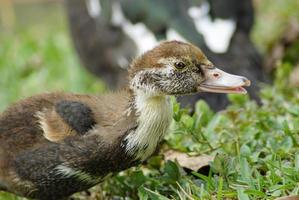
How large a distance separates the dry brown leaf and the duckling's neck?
271 millimetres

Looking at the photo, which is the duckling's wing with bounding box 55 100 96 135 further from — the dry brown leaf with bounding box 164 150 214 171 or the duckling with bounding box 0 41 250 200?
the dry brown leaf with bounding box 164 150 214 171

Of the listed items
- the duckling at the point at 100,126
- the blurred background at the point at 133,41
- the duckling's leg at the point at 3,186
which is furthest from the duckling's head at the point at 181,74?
the blurred background at the point at 133,41

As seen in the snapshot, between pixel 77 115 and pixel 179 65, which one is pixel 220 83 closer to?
pixel 179 65

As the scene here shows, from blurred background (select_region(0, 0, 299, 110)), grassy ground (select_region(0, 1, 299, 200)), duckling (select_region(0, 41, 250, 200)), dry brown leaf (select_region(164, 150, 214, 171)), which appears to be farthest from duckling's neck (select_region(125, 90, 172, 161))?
blurred background (select_region(0, 0, 299, 110))

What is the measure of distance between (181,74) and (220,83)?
141mm

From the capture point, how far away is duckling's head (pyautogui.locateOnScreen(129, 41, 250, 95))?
289 centimetres

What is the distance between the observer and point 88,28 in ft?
18.7

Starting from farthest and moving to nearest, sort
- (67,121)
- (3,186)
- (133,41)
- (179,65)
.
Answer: (133,41), (3,186), (67,121), (179,65)

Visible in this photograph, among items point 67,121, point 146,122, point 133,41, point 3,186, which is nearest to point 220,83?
point 146,122

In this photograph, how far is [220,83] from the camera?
9.53 ft

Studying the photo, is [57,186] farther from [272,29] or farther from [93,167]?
[272,29]

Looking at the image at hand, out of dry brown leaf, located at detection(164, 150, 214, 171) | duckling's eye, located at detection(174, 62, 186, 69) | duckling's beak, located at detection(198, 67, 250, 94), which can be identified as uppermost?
duckling's eye, located at detection(174, 62, 186, 69)

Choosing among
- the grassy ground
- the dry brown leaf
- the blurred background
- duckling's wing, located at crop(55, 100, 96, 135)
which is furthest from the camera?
the blurred background

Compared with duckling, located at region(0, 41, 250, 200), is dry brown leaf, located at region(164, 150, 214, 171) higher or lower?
lower
